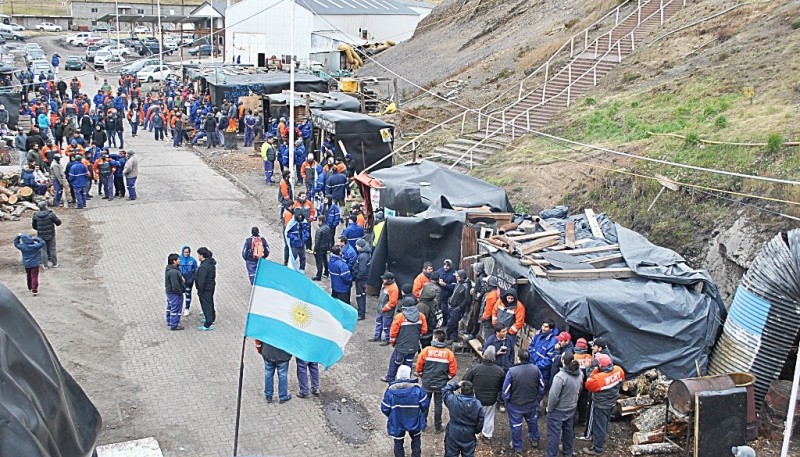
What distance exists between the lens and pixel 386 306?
13938 mm

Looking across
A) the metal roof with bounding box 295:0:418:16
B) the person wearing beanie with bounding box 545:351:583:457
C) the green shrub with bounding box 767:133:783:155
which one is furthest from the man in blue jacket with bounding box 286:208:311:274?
the metal roof with bounding box 295:0:418:16

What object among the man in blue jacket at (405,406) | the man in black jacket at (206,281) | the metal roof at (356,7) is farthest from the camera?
the metal roof at (356,7)

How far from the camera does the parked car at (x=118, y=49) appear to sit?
59.6m

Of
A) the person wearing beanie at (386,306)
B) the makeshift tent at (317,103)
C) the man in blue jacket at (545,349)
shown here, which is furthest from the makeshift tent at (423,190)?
the makeshift tent at (317,103)

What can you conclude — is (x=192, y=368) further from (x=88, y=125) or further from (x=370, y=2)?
(x=370, y=2)

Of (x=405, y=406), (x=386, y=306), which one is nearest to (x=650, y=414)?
(x=405, y=406)

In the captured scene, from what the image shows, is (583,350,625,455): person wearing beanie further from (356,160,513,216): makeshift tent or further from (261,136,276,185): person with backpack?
(261,136,276,185): person with backpack

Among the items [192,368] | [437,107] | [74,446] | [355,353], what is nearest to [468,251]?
[355,353]

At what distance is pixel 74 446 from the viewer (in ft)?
13.8

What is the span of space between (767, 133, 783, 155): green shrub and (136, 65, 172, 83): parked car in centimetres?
3997

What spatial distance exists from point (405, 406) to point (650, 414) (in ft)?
11.6

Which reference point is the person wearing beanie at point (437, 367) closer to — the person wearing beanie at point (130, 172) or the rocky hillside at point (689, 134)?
the rocky hillside at point (689, 134)

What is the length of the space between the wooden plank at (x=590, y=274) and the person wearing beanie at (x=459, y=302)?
175cm

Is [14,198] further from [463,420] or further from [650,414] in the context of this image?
[650,414]
